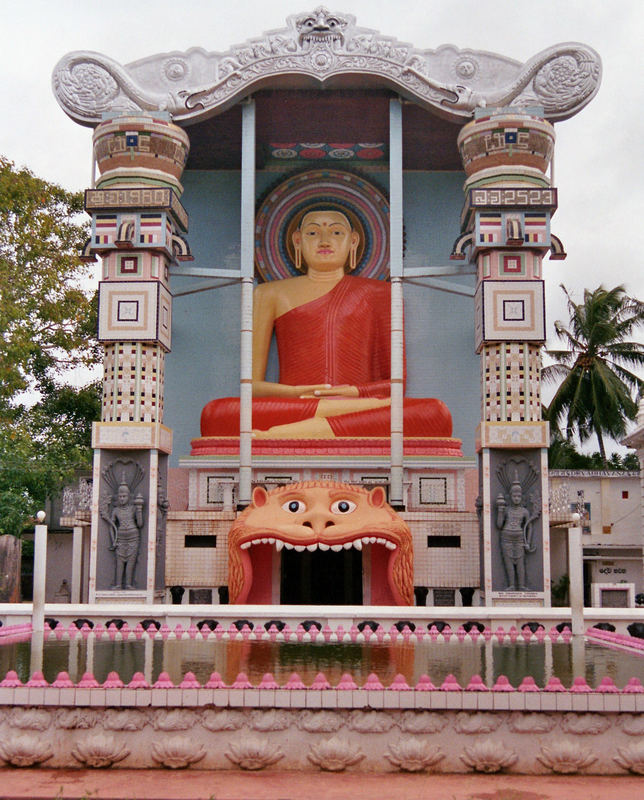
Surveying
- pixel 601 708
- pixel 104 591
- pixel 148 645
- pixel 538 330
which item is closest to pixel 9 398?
pixel 104 591

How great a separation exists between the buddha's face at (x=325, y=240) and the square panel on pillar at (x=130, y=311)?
5026 millimetres

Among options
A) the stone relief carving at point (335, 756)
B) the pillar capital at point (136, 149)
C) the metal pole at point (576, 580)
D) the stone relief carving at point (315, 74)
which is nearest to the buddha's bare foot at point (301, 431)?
the pillar capital at point (136, 149)

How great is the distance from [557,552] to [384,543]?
6241mm

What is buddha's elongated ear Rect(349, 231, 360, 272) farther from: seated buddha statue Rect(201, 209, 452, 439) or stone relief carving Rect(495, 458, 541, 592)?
stone relief carving Rect(495, 458, 541, 592)

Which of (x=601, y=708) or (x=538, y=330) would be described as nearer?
(x=601, y=708)

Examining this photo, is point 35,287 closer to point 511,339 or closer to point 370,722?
point 511,339

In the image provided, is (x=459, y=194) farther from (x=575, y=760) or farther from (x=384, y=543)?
(x=575, y=760)

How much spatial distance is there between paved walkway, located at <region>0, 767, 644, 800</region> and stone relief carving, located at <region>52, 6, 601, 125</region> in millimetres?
14202

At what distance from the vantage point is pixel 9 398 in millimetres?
24141

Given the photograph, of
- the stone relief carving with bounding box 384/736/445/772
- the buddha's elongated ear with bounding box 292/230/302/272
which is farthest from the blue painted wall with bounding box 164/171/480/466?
the stone relief carving with bounding box 384/736/445/772

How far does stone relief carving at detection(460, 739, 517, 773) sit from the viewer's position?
758cm

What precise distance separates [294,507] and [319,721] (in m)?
9.64

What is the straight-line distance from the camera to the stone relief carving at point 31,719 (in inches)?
306

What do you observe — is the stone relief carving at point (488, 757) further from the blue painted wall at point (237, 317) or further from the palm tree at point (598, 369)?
the palm tree at point (598, 369)
